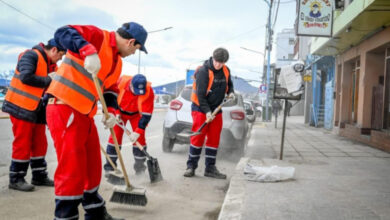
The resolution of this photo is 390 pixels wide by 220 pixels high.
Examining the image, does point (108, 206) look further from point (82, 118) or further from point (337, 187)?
point (337, 187)

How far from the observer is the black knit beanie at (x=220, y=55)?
5.23 m

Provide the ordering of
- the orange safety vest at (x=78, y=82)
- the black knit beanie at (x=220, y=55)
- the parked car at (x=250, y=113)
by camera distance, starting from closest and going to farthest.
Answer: the orange safety vest at (x=78, y=82), the black knit beanie at (x=220, y=55), the parked car at (x=250, y=113)

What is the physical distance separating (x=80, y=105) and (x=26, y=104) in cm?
183

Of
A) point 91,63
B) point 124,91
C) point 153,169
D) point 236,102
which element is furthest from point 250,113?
point 91,63

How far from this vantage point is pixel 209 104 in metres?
5.45

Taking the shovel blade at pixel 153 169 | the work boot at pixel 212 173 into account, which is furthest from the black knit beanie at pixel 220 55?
the shovel blade at pixel 153 169

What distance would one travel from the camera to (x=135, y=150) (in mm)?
5336

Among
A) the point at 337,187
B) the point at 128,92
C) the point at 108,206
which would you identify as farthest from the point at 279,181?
the point at 128,92

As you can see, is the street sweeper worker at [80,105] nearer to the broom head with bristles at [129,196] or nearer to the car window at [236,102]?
the broom head with bristles at [129,196]

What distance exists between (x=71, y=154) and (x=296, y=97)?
4.74m

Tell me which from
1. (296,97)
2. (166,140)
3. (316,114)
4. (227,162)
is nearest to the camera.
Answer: (296,97)

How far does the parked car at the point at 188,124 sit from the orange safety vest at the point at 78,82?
4.38 meters

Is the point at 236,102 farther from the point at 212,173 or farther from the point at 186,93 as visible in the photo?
the point at 212,173

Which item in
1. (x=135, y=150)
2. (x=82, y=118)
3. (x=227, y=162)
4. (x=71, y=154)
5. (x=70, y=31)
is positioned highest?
(x=70, y=31)
